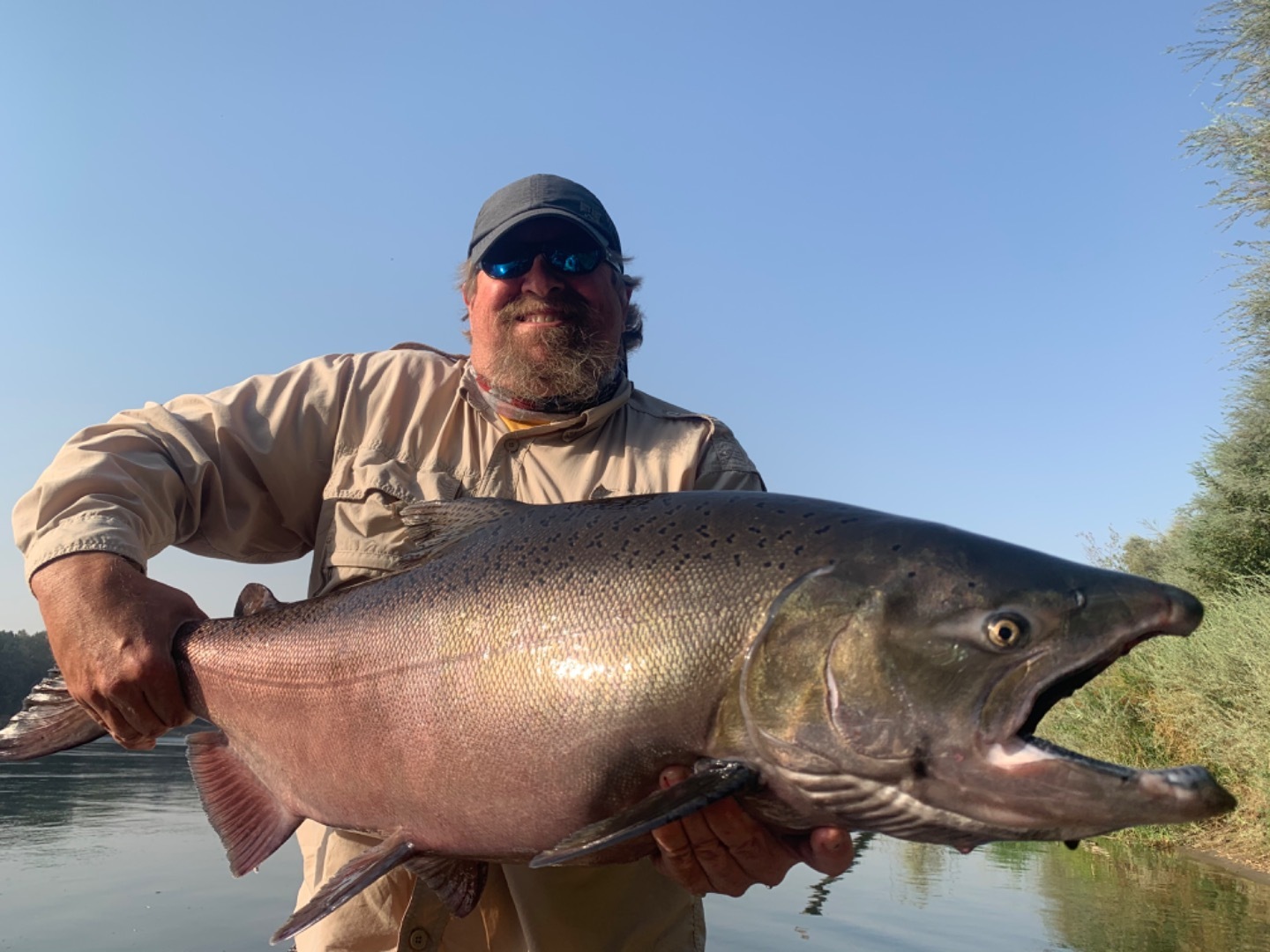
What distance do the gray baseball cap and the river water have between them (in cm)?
645

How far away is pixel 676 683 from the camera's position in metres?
2.06

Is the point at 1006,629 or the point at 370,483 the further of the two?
the point at 370,483

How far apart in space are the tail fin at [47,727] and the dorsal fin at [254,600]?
0.54 meters

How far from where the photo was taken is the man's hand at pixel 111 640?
8.70 ft

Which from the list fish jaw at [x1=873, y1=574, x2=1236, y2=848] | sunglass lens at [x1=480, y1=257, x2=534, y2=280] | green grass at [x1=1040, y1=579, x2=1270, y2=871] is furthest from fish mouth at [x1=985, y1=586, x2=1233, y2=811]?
green grass at [x1=1040, y1=579, x2=1270, y2=871]

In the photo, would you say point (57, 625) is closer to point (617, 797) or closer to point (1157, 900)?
point (617, 797)

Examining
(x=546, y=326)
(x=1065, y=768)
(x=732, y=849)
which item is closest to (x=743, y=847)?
(x=732, y=849)

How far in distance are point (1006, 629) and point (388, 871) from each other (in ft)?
5.51

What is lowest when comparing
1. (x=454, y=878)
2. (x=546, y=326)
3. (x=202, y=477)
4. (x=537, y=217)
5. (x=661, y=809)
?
(x=454, y=878)

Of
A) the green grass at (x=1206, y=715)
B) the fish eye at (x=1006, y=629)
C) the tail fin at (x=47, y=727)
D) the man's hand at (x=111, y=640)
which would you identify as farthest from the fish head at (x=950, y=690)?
the green grass at (x=1206, y=715)

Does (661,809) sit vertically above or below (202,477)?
below

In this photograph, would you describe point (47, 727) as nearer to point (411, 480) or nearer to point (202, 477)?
point (202, 477)

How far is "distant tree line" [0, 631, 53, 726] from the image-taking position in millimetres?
41281

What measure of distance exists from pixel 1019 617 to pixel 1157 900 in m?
10.2
